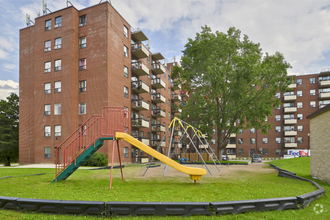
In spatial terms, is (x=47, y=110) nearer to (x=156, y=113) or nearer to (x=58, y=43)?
(x=58, y=43)

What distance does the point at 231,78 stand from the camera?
1188 inches

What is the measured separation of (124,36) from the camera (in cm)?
3781

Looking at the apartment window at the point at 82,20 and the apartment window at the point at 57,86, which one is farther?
the apartment window at the point at 82,20

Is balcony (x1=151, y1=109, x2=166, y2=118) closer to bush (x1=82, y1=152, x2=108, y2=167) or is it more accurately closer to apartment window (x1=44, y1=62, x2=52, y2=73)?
bush (x1=82, y1=152, x2=108, y2=167)

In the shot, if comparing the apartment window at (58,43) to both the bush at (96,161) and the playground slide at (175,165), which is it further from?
the playground slide at (175,165)

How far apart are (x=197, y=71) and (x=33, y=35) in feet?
89.4

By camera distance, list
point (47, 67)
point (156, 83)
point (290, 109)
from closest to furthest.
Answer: point (47, 67), point (156, 83), point (290, 109)

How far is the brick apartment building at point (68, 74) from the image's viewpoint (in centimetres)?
3300

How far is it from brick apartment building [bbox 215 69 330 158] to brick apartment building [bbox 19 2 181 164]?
A: 39762 millimetres

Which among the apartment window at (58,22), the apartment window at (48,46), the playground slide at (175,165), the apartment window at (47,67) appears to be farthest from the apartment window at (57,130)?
the playground slide at (175,165)

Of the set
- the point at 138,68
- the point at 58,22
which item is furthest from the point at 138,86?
the point at 58,22

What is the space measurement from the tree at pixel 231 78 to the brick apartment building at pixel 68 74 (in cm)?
494

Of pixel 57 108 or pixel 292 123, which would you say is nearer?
pixel 57 108

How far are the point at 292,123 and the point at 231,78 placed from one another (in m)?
44.6
